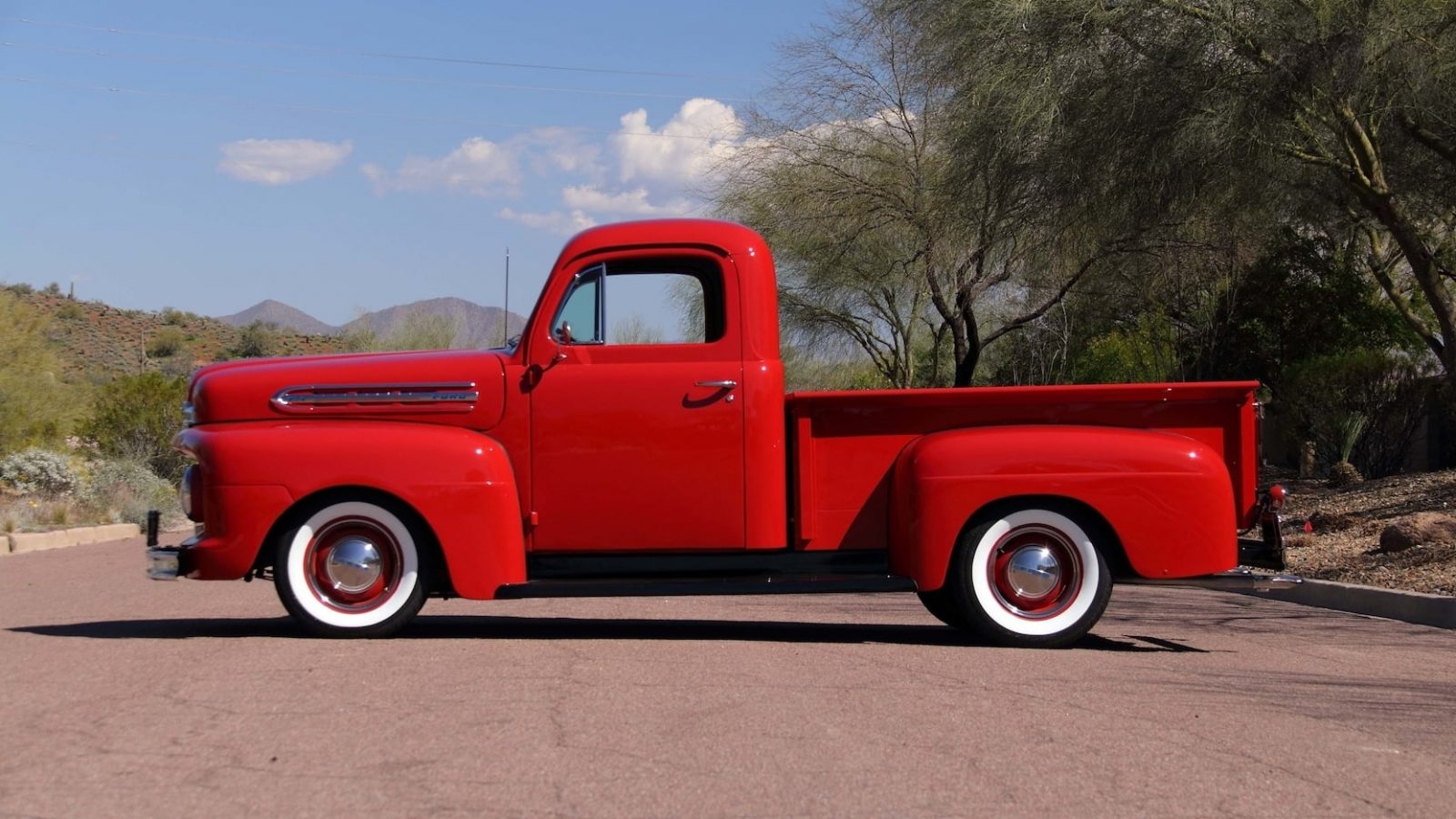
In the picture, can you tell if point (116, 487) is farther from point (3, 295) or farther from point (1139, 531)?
point (1139, 531)

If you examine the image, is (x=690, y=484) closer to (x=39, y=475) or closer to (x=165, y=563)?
(x=165, y=563)

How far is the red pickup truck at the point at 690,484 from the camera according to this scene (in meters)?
8.01

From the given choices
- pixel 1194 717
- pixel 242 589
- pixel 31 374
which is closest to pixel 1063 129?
pixel 242 589

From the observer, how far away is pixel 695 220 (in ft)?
28.3

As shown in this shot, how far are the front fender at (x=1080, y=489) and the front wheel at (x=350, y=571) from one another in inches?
106

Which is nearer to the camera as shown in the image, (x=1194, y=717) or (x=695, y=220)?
(x=1194, y=717)

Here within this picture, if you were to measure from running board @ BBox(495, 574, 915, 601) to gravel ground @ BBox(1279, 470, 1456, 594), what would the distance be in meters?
2.60

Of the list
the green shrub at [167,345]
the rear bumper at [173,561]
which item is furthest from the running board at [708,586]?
the green shrub at [167,345]

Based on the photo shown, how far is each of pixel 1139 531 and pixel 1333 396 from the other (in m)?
12.0

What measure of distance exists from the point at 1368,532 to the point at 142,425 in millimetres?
20739

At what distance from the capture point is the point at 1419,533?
40.6ft

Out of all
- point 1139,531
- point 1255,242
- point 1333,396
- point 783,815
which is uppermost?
point 1255,242

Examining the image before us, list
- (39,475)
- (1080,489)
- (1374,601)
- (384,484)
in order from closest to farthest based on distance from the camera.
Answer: (384,484)
(1080,489)
(1374,601)
(39,475)

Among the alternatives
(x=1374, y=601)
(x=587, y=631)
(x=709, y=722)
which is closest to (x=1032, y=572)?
(x=587, y=631)
